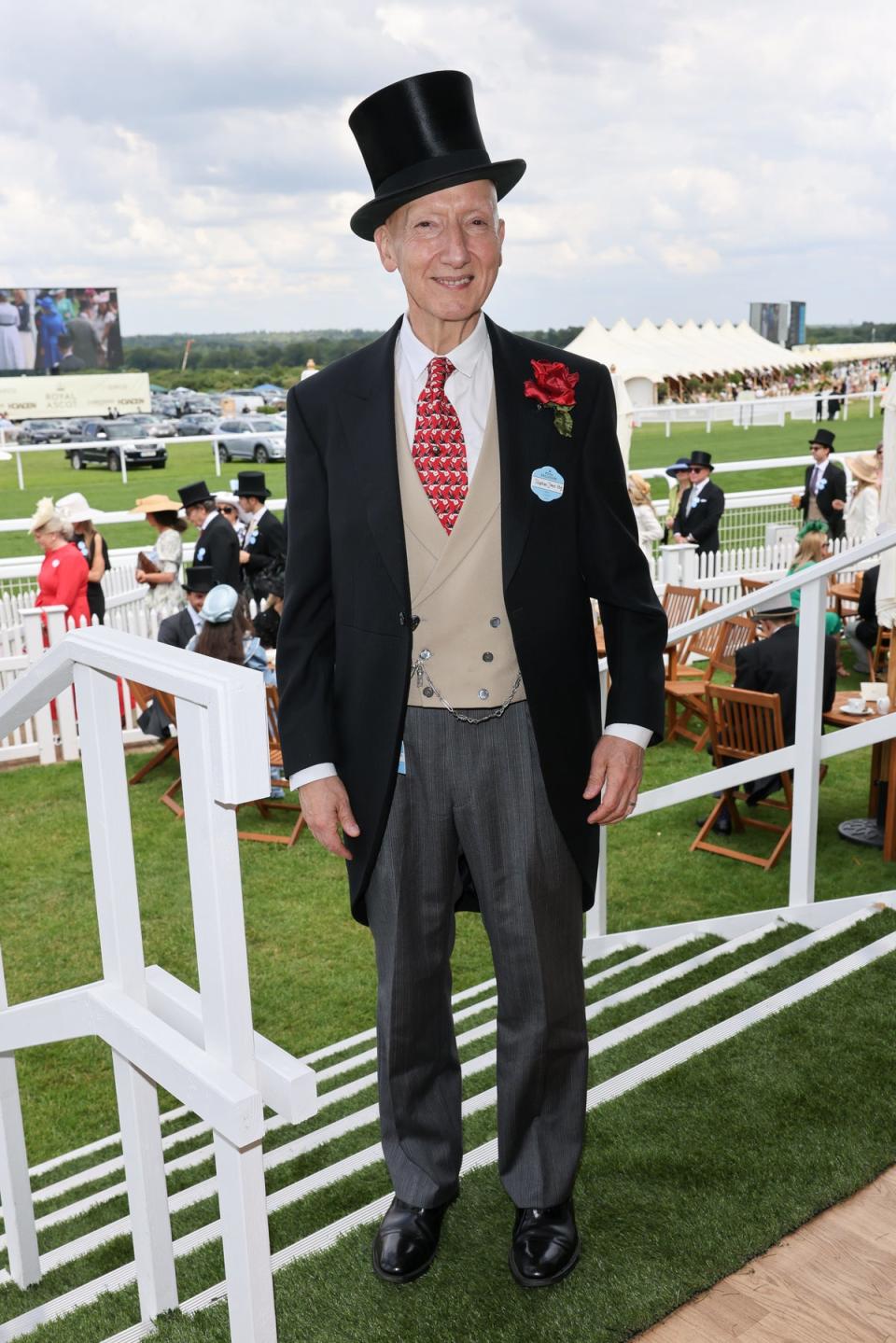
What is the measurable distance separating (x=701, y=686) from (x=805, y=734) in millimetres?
4754

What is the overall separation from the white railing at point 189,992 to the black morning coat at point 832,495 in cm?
1169

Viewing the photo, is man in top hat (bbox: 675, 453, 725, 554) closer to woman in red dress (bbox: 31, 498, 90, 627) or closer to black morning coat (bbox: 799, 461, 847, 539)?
black morning coat (bbox: 799, 461, 847, 539)

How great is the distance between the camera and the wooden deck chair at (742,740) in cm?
631

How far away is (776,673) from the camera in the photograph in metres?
6.69

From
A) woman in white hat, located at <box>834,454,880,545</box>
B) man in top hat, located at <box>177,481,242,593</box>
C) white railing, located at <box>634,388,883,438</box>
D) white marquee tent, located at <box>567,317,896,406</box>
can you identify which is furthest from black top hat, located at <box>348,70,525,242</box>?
white railing, located at <box>634,388,883,438</box>

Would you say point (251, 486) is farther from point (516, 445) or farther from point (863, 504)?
point (516, 445)

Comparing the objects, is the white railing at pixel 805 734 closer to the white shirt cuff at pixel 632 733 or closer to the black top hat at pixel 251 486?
the white shirt cuff at pixel 632 733

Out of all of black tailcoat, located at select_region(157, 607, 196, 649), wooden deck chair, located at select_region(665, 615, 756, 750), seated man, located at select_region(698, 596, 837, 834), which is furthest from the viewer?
wooden deck chair, located at select_region(665, 615, 756, 750)

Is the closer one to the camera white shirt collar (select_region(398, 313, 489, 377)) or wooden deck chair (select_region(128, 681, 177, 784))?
white shirt collar (select_region(398, 313, 489, 377))

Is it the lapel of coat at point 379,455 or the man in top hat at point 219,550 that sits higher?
the lapel of coat at point 379,455

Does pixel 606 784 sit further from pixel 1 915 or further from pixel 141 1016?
pixel 1 915

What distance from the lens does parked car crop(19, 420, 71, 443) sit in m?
34.5

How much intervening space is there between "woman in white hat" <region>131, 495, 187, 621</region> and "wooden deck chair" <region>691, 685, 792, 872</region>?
15.3 feet

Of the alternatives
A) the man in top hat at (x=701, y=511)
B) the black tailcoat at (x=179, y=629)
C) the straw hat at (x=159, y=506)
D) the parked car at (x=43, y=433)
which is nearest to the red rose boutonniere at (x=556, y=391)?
the black tailcoat at (x=179, y=629)
